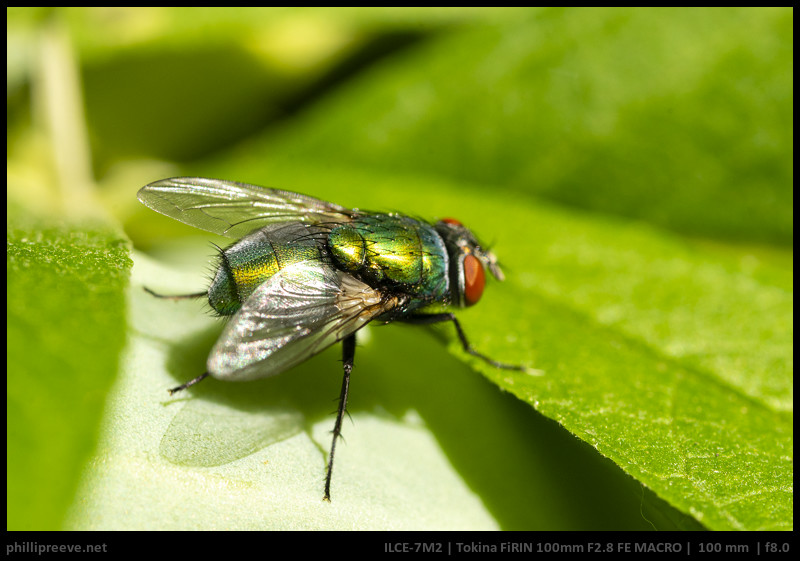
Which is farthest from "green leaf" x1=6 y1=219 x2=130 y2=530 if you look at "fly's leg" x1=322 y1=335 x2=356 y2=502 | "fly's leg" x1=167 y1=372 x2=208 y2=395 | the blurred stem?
the blurred stem

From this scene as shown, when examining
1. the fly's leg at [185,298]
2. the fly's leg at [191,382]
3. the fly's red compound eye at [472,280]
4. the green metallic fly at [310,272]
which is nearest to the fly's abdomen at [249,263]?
the green metallic fly at [310,272]

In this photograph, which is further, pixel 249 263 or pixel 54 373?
pixel 249 263

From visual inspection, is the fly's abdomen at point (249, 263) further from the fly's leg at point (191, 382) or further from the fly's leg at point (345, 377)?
the fly's leg at point (345, 377)

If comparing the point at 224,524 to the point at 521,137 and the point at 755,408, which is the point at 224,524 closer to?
the point at 755,408

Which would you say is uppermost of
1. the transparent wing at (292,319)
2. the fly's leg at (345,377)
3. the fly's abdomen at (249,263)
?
the fly's abdomen at (249,263)

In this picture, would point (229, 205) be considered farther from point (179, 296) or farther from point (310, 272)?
point (310, 272)

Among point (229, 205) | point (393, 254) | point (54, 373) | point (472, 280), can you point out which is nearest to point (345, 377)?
point (393, 254)

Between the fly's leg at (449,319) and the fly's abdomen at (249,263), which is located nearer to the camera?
the fly's abdomen at (249,263)
